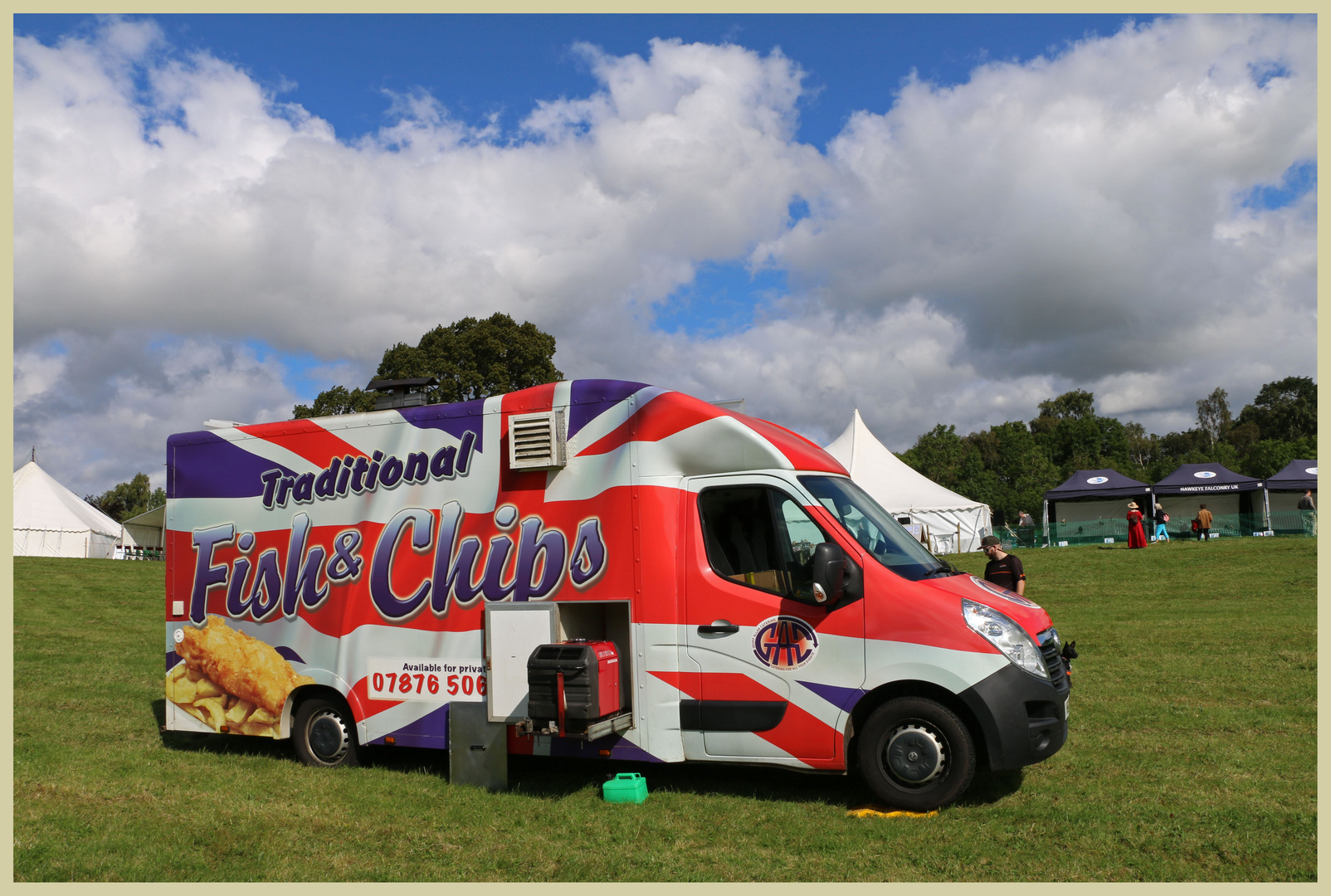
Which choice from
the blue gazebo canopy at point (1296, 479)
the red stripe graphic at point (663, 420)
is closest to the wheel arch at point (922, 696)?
the red stripe graphic at point (663, 420)

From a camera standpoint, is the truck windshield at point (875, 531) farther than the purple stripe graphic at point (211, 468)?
No

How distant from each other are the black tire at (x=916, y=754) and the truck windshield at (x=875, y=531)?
89 cm

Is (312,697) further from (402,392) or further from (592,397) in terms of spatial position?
(592,397)

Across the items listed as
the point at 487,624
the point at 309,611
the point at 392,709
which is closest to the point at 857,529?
the point at 487,624

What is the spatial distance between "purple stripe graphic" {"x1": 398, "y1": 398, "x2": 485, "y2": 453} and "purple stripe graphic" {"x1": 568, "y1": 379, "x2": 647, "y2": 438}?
811 millimetres

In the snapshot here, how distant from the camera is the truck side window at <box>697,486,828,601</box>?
6234 millimetres

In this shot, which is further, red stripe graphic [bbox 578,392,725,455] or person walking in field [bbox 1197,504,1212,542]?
person walking in field [bbox 1197,504,1212,542]

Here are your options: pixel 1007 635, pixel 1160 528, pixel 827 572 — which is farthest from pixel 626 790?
pixel 1160 528

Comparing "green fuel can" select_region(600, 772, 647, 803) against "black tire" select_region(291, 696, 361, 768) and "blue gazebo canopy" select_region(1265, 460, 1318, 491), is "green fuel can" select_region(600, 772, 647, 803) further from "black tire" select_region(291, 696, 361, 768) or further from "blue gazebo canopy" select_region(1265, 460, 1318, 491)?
"blue gazebo canopy" select_region(1265, 460, 1318, 491)

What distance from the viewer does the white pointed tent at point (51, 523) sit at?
43.8m

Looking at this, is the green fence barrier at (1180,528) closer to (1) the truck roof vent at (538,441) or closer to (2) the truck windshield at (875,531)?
(2) the truck windshield at (875,531)

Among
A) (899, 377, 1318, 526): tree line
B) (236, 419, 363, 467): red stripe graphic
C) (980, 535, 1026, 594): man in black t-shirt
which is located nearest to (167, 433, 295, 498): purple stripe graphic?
(236, 419, 363, 467): red stripe graphic

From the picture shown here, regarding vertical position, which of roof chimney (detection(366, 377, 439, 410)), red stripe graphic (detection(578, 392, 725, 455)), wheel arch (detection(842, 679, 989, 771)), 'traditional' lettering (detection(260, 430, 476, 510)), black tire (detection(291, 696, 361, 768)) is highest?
roof chimney (detection(366, 377, 439, 410))

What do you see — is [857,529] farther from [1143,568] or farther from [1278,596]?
[1143,568]
